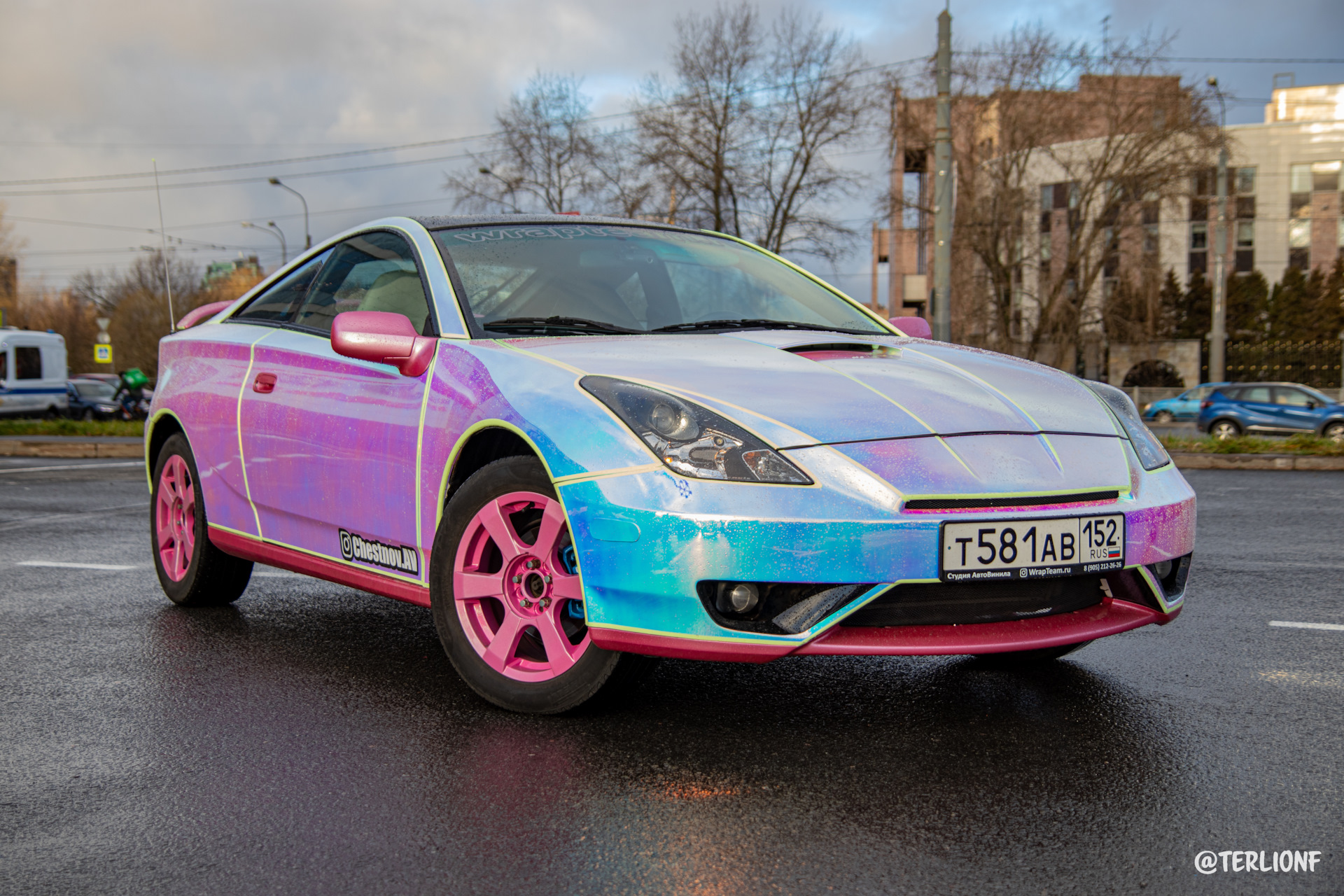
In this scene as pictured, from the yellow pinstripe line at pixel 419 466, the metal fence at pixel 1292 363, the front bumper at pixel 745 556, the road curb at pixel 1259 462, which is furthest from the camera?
the metal fence at pixel 1292 363

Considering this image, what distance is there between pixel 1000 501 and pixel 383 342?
1.87m

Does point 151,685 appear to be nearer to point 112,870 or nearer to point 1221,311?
point 112,870

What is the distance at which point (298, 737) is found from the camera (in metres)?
3.16

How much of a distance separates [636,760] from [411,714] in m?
0.81

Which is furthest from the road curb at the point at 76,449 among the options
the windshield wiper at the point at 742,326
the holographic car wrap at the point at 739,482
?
the windshield wiper at the point at 742,326

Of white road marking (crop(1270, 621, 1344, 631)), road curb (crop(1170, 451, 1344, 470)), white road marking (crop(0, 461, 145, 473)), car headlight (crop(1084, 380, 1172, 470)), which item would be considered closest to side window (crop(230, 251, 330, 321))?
car headlight (crop(1084, 380, 1172, 470))

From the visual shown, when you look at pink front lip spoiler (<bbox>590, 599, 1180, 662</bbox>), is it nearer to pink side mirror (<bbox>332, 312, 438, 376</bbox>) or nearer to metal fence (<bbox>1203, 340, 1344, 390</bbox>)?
pink side mirror (<bbox>332, 312, 438, 376</bbox>)

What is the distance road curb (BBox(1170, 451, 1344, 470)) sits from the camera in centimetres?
1417

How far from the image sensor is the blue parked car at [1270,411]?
79.8 ft

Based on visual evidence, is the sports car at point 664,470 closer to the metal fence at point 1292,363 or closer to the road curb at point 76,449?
the road curb at point 76,449

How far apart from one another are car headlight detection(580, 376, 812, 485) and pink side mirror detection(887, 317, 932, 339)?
179cm

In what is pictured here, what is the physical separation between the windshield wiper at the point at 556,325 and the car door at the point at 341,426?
281 millimetres

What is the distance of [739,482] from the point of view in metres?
2.80

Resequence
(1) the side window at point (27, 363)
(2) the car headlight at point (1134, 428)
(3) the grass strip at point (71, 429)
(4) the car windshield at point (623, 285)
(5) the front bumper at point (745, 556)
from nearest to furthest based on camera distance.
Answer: (5) the front bumper at point (745, 556), (2) the car headlight at point (1134, 428), (4) the car windshield at point (623, 285), (3) the grass strip at point (71, 429), (1) the side window at point (27, 363)
